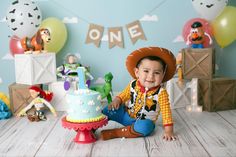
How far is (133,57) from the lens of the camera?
1.97 meters

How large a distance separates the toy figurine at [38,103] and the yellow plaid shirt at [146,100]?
63cm

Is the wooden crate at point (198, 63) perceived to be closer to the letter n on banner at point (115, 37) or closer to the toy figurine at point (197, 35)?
the toy figurine at point (197, 35)

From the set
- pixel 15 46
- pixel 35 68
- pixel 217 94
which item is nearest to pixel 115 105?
pixel 35 68

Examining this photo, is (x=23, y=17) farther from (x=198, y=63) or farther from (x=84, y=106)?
(x=198, y=63)

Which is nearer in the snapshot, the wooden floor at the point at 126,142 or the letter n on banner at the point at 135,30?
the wooden floor at the point at 126,142

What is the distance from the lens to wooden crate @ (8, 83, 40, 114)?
8.27 feet

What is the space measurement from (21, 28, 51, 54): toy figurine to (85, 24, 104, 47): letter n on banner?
0.50m

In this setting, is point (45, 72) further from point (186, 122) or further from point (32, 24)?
point (186, 122)

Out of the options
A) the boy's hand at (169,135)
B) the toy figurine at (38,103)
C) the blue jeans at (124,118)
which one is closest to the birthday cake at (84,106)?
the blue jeans at (124,118)

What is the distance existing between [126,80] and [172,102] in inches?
20.8

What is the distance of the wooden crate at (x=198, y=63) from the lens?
2.54m

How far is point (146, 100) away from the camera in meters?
2.01

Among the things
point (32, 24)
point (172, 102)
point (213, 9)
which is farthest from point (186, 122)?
point (32, 24)

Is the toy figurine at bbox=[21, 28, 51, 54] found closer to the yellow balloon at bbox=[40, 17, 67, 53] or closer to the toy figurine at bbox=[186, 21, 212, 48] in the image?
the yellow balloon at bbox=[40, 17, 67, 53]
